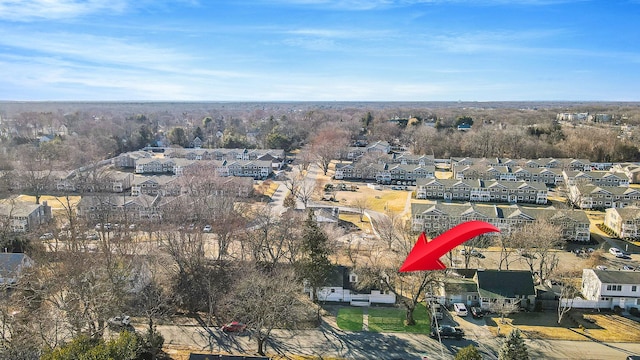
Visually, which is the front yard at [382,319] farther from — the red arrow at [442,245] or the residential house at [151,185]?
the residential house at [151,185]

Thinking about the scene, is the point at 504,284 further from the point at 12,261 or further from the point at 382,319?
the point at 12,261

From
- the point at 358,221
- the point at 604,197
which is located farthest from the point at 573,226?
the point at 358,221

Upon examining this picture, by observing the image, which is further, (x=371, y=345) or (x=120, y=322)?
(x=120, y=322)

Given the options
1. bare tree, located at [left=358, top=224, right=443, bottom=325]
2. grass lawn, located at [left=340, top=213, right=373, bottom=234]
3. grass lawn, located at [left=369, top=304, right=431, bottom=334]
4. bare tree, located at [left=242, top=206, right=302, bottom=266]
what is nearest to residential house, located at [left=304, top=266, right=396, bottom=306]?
bare tree, located at [left=358, top=224, right=443, bottom=325]

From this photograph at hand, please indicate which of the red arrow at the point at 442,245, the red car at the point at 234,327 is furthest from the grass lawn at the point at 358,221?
the red arrow at the point at 442,245

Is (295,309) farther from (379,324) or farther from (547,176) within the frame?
(547,176)

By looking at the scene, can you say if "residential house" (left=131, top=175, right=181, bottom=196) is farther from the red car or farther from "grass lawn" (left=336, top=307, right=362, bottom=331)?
"grass lawn" (left=336, top=307, right=362, bottom=331)

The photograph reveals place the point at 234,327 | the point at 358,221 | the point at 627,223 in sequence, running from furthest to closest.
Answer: the point at 358,221, the point at 627,223, the point at 234,327

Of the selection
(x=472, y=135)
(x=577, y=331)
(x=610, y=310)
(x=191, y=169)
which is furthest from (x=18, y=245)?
(x=472, y=135)
